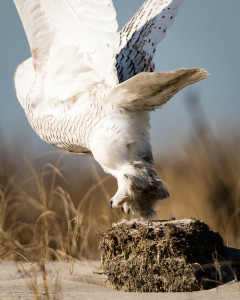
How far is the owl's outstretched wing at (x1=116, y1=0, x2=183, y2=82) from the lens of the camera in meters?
2.50

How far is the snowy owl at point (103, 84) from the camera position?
2146 millimetres

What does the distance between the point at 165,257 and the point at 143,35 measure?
4.33 ft

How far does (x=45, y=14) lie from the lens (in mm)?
2568

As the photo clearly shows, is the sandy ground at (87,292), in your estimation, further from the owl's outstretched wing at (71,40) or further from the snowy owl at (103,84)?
the owl's outstretched wing at (71,40)

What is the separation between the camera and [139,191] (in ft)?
6.90

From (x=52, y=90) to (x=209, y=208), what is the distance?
2.46m

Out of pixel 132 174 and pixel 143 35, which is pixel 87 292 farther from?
pixel 143 35

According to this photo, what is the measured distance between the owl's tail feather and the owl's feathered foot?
12.6 inches

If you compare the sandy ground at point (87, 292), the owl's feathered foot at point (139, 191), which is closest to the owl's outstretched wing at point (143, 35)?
the owl's feathered foot at point (139, 191)

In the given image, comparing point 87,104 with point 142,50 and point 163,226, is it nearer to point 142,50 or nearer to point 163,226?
point 142,50

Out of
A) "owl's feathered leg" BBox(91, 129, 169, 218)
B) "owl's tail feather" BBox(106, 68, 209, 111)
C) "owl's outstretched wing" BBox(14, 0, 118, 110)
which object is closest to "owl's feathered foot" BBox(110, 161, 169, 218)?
"owl's feathered leg" BBox(91, 129, 169, 218)

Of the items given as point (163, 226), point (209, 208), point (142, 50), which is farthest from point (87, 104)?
point (209, 208)

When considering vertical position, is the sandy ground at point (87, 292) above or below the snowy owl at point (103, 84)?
below

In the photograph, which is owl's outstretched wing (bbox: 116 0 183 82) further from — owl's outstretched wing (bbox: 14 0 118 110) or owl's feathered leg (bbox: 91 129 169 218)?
owl's feathered leg (bbox: 91 129 169 218)
